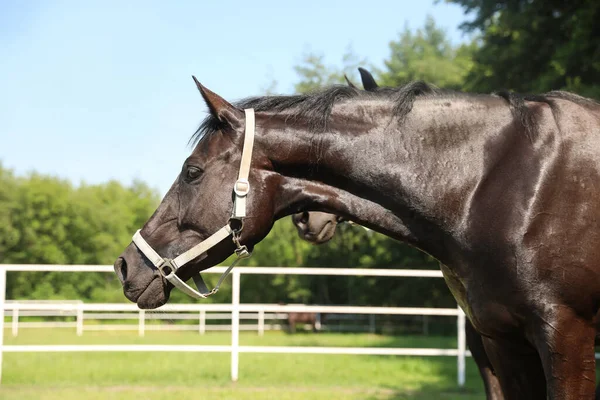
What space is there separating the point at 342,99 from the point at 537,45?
10.9 meters

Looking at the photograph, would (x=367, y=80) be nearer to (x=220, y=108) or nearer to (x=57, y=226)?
(x=220, y=108)

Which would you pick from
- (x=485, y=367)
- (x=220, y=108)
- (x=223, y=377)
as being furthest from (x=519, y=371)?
(x=223, y=377)

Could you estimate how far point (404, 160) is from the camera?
9.16 feet

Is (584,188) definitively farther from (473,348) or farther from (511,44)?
(511,44)

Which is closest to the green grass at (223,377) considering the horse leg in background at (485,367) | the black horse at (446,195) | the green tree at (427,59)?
the horse leg in background at (485,367)

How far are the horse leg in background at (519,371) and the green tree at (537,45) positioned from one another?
840 cm

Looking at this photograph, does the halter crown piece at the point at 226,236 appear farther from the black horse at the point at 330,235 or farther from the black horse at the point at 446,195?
the black horse at the point at 330,235

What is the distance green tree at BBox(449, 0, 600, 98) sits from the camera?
1105 cm

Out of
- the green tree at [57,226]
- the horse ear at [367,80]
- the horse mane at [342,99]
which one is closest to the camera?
the horse mane at [342,99]

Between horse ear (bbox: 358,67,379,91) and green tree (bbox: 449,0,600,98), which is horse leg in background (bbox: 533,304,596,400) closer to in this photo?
horse ear (bbox: 358,67,379,91)

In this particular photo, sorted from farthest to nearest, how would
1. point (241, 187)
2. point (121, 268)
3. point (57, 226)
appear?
point (57, 226)
point (121, 268)
point (241, 187)

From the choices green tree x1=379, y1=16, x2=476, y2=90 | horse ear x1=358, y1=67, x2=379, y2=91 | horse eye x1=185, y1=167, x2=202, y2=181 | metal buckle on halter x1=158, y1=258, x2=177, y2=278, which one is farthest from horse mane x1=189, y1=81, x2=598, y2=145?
green tree x1=379, y1=16, x2=476, y2=90

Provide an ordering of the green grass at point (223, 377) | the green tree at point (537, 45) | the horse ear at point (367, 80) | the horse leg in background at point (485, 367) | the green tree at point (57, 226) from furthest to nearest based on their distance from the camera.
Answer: the green tree at point (57, 226)
the green tree at point (537, 45)
the green grass at point (223, 377)
the horse leg in background at point (485, 367)
the horse ear at point (367, 80)

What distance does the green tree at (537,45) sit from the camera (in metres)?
11.1
